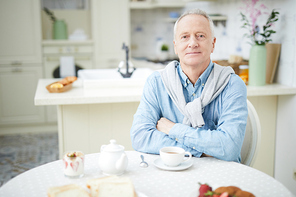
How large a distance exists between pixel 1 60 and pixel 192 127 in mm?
3549

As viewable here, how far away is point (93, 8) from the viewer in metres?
4.49

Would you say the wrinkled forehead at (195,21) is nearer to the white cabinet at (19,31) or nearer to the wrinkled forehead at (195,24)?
the wrinkled forehead at (195,24)

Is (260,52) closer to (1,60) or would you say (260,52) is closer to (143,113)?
(143,113)

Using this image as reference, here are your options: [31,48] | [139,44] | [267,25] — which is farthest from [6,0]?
[267,25]

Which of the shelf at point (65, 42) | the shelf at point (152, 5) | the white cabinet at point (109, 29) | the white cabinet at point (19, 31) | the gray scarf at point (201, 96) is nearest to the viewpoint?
the gray scarf at point (201, 96)

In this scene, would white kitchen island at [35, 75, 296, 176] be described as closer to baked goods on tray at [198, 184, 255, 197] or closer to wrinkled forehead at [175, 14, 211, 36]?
wrinkled forehead at [175, 14, 211, 36]

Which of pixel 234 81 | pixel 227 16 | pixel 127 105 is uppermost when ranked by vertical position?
pixel 227 16

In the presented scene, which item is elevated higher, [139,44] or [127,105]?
[139,44]

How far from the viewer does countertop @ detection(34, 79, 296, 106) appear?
2.17 meters

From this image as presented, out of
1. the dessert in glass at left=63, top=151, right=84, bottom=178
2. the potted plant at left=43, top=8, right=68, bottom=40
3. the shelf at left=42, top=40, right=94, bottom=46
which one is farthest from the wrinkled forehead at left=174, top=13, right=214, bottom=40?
the potted plant at left=43, top=8, right=68, bottom=40

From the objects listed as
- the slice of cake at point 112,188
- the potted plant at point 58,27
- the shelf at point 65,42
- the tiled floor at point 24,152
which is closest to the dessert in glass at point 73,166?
the slice of cake at point 112,188

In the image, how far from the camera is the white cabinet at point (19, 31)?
4277mm

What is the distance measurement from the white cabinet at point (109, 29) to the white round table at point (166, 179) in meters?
3.42

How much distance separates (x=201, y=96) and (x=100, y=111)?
3.33ft
